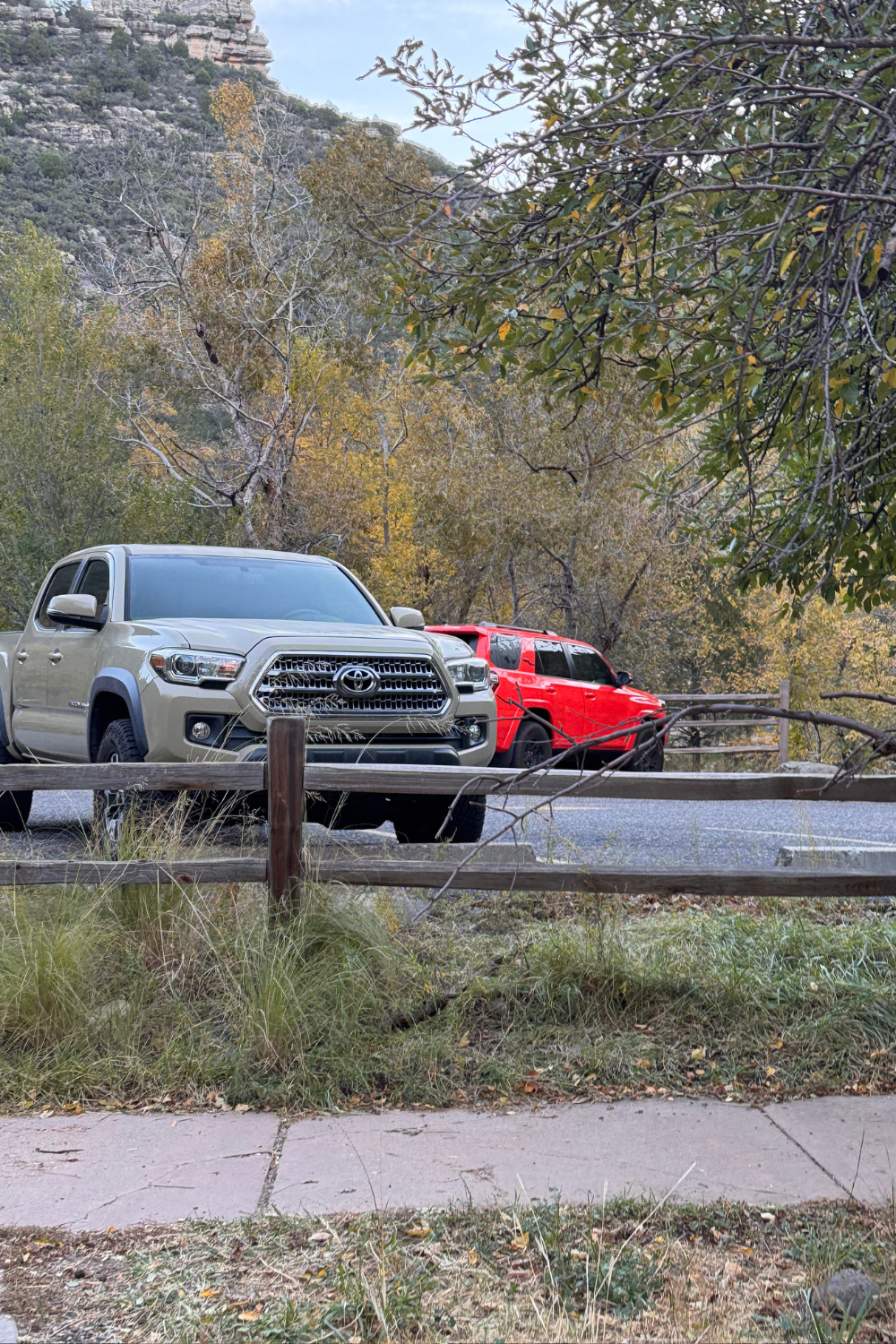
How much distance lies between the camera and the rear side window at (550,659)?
15.2 m

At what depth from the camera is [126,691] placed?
640 centimetres

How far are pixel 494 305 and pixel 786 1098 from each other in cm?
340

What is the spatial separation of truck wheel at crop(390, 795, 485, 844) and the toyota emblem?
0.67 m

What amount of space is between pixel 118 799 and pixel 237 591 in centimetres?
240

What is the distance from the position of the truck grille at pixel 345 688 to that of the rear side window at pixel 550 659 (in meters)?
8.43

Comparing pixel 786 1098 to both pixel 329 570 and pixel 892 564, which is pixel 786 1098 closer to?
pixel 892 564

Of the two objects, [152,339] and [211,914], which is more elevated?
[152,339]

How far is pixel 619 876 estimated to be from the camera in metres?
4.65

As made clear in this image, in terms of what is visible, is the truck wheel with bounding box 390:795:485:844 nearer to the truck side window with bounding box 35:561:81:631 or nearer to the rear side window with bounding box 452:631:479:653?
the truck side window with bounding box 35:561:81:631

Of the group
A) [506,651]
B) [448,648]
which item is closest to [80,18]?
[506,651]

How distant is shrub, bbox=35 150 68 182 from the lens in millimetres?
65250

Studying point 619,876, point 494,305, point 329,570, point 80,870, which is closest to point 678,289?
point 494,305

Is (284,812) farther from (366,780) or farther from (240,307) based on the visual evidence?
(240,307)

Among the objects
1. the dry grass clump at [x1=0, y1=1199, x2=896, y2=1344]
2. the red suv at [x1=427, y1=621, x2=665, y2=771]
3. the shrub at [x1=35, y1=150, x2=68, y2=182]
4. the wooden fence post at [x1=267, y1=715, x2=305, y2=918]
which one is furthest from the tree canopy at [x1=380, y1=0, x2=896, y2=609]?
the shrub at [x1=35, y1=150, x2=68, y2=182]
